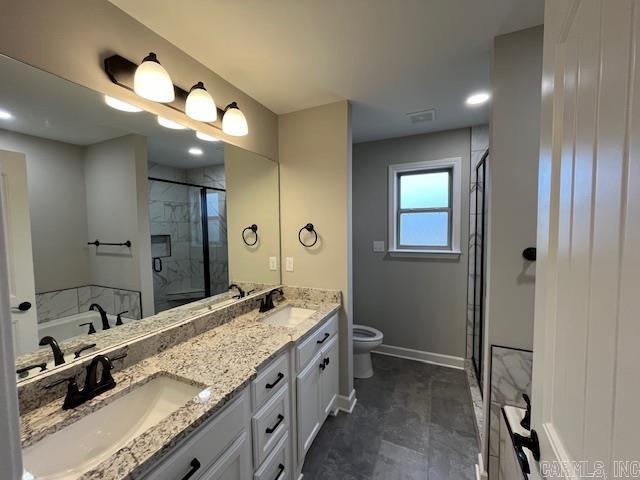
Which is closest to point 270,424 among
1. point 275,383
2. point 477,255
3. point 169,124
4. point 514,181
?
point 275,383

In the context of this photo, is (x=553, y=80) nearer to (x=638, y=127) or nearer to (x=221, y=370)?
(x=638, y=127)

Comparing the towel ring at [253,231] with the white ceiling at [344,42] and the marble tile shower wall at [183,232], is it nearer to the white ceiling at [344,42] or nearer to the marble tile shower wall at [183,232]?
the marble tile shower wall at [183,232]

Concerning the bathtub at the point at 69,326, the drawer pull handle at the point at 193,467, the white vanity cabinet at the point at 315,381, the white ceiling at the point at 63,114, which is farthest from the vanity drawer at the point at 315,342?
the white ceiling at the point at 63,114

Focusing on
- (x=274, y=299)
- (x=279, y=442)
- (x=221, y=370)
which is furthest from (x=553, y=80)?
(x=274, y=299)

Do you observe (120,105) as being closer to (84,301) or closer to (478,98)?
(84,301)

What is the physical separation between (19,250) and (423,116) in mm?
2694

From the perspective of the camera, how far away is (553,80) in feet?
2.19

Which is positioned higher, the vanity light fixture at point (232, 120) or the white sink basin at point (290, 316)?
the vanity light fixture at point (232, 120)

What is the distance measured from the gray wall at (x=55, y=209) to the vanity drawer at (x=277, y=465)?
117 centimetres

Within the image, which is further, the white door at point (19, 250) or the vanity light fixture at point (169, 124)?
the vanity light fixture at point (169, 124)

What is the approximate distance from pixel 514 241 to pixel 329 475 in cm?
174

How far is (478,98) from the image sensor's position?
2.05 meters

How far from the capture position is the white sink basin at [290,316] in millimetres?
2051

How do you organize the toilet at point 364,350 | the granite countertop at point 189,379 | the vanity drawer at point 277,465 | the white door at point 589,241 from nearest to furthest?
the white door at point 589,241 < the granite countertop at point 189,379 < the vanity drawer at point 277,465 < the toilet at point 364,350
